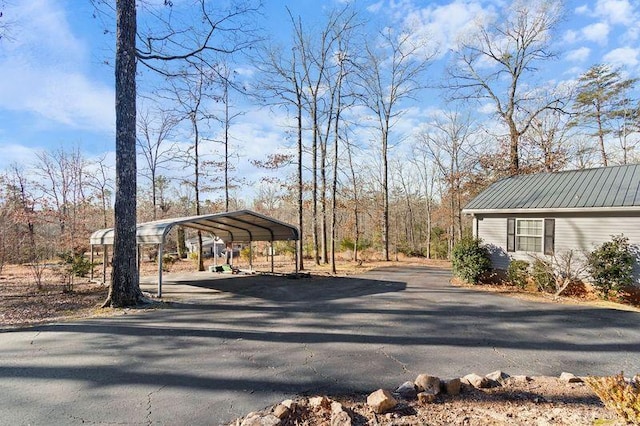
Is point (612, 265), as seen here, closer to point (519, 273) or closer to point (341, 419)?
point (519, 273)

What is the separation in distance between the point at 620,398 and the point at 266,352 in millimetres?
3878

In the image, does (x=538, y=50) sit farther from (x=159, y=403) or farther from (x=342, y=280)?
(x=159, y=403)

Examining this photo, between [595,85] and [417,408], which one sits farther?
[595,85]

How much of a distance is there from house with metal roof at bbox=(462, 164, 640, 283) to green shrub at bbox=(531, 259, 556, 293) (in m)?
0.60

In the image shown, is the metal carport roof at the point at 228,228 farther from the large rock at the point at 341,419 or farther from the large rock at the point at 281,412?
the large rock at the point at 341,419

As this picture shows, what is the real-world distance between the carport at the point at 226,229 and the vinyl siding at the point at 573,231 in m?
7.31

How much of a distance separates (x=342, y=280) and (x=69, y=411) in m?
10.3

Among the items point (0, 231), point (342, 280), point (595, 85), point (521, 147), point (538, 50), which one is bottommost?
point (342, 280)

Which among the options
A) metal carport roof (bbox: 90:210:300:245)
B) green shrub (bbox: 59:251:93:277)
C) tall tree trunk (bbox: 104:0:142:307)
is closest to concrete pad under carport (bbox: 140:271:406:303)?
tall tree trunk (bbox: 104:0:142:307)

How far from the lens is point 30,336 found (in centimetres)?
560

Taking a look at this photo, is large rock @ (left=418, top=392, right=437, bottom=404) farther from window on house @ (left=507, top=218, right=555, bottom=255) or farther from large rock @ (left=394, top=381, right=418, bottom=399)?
window on house @ (left=507, top=218, right=555, bottom=255)

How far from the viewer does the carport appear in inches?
400

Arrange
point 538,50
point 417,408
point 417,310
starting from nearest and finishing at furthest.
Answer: point 417,408
point 417,310
point 538,50

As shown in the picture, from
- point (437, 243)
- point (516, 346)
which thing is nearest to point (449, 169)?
point (437, 243)
